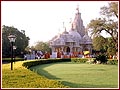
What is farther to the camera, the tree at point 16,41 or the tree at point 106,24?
the tree at point 16,41

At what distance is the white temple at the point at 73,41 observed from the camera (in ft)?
162

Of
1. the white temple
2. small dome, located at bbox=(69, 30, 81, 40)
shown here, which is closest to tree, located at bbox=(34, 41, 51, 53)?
the white temple

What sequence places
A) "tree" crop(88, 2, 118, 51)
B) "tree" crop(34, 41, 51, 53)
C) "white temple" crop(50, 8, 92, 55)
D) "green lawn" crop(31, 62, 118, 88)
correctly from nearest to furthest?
"green lawn" crop(31, 62, 118, 88)
"tree" crop(88, 2, 118, 51)
"white temple" crop(50, 8, 92, 55)
"tree" crop(34, 41, 51, 53)

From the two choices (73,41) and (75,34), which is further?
(75,34)

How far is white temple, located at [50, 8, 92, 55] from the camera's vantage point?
4929 cm

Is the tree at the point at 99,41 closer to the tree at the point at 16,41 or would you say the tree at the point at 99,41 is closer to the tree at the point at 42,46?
the tree at the point at 16,41

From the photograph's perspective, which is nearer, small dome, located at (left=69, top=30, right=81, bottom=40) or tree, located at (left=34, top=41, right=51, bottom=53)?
small dome, located at (left=69, top=30, right=81, bottom=40)

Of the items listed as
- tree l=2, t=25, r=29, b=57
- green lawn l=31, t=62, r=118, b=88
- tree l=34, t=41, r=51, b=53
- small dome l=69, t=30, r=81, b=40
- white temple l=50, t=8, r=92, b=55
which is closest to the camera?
green lawn l=31, t=62, r=118, b=88

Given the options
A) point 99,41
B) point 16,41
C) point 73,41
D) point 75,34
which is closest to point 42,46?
point 75,34

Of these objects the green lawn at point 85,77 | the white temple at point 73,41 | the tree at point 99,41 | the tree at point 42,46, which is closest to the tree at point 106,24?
the tree at point 99,41

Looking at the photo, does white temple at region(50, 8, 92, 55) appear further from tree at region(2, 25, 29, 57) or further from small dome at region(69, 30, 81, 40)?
tree at region(2, 25, 29, 57)

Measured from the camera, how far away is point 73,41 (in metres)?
50.8

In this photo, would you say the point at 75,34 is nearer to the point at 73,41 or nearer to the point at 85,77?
the point at 73,41

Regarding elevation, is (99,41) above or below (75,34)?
below
